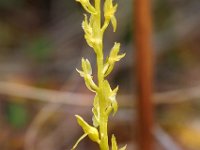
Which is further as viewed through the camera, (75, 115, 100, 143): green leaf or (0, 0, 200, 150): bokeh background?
(0, 0, 200, 150): bokeh background

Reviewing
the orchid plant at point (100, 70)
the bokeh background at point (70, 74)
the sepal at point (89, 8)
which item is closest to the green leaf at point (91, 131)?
the orchid plant at point (100, 70)

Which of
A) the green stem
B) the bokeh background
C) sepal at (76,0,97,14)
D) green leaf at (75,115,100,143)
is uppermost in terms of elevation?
sepal at (76,0,97,14)

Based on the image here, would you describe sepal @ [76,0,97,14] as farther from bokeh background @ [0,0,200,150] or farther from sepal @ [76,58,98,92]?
bokeh background @ [0,0,200,150]

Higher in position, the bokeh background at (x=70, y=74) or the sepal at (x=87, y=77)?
the sepal at (x=87, y=77)

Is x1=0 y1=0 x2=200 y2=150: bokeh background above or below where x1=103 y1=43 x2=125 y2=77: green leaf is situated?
below

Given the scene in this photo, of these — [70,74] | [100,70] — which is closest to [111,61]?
[100,70]

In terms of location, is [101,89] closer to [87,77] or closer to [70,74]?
[87,77]

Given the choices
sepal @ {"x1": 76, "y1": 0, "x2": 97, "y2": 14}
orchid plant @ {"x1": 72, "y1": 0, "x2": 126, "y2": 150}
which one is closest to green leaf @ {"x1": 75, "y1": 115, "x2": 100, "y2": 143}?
orchid plant @ {"x1": 72, "y1": 0, "x2": 126, "y2": 150}

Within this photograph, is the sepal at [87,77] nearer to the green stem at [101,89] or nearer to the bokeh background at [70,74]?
the green stem at [101,89]

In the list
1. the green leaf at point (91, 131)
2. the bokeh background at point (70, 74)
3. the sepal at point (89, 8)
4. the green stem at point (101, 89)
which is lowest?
the bokeh background at point (70, 74)
